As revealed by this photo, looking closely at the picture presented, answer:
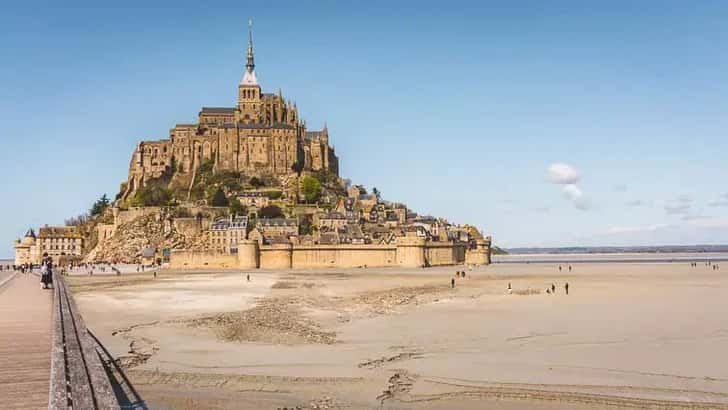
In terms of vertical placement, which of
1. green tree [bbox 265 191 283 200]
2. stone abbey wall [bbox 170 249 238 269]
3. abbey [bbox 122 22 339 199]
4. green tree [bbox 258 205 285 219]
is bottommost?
stone abbey wall [bbox 170 249 238 269]

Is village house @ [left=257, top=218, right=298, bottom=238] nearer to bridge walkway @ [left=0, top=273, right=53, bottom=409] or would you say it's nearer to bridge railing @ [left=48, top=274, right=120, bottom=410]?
bridge walkway @ [left=0, top=273, right=53, bottom=409]

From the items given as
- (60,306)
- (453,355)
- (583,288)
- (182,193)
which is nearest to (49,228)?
(182,193)

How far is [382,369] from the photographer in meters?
15.2

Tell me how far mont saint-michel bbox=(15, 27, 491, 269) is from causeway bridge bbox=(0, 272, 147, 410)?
54773 mm

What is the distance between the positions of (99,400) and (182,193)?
92.1 m

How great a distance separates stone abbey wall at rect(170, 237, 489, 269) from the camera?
71.0 meters

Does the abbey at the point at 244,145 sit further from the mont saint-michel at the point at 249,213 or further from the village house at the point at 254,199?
the village house at the point at 254,199

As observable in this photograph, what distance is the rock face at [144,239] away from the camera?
83.1m

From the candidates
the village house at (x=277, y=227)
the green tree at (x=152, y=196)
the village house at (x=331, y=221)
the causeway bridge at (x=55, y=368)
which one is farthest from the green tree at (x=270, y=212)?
the causeway bridge at (x=55, y=368)

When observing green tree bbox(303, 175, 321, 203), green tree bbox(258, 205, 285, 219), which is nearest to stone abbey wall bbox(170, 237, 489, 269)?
green tree bbox(258, 205, 285, 219)

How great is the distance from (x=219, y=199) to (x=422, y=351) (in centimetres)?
7425

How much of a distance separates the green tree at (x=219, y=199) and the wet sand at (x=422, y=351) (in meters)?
56.4

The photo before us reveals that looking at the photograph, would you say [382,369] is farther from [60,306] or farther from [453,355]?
[60,306]

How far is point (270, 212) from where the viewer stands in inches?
3386
